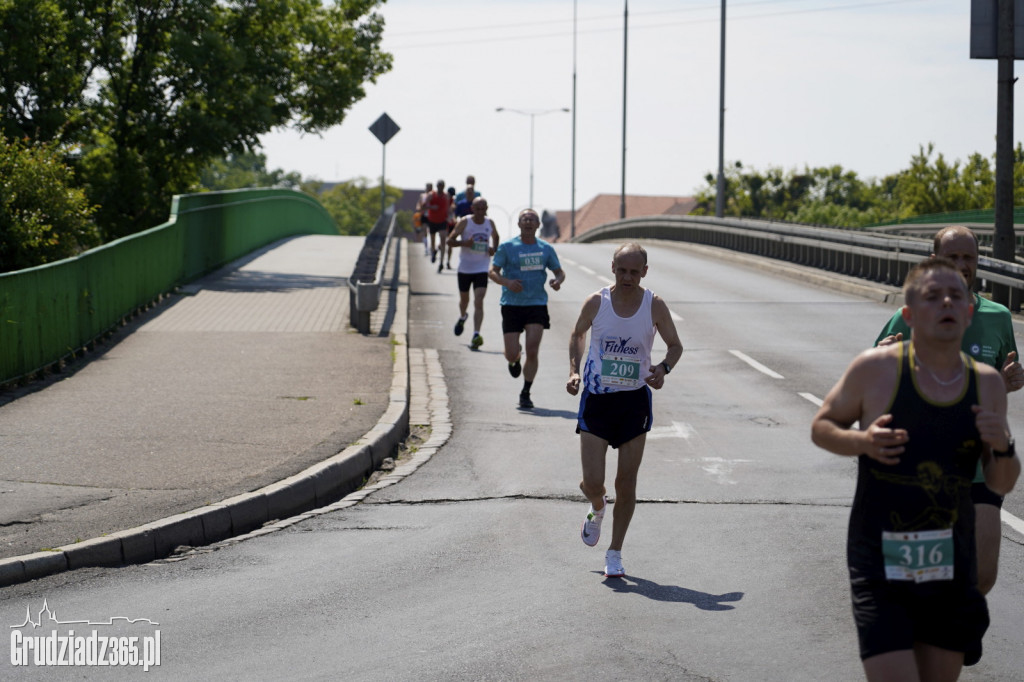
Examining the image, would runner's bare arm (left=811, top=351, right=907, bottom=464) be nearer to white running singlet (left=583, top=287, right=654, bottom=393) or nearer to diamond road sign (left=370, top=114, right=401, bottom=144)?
white running singlet (left=583, top=287, right=654, bottom=393)

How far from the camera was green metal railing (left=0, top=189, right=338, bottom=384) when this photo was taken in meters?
13.7

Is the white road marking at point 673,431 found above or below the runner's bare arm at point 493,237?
below

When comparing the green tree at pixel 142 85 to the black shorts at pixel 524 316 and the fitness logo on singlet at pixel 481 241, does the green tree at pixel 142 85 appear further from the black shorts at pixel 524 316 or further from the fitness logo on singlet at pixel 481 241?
the black shorts at pixel 524 316

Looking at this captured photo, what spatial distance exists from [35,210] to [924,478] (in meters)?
16.8

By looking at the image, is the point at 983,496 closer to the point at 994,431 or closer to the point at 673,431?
the point at 994,431

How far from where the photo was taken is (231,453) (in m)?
10.2

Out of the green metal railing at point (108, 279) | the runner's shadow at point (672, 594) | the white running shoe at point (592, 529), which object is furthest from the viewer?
the green metal railing at point (108, 279)

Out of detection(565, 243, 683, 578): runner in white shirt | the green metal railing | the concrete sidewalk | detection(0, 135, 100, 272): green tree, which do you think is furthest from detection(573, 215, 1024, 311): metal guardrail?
detection(565, 243, 683, 578): runner in white shirt

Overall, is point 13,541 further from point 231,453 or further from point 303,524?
point 231,453

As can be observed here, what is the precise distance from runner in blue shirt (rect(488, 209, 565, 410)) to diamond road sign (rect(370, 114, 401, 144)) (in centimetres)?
1765

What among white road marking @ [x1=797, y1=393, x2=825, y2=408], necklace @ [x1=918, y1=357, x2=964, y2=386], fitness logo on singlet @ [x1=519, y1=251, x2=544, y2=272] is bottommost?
white road marking @ [x1=797, y1=393, x2=825, y2=408]

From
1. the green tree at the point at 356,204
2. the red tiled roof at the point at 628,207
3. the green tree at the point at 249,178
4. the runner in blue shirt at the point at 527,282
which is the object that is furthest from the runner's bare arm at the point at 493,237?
the green tree at the point at 249,178

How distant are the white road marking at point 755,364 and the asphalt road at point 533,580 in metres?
2.62

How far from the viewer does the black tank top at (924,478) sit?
4137 mm
